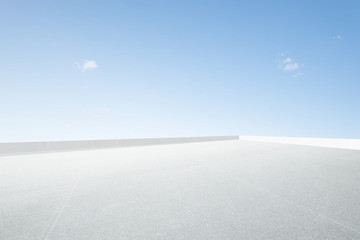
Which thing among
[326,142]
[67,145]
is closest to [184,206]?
[67,145]

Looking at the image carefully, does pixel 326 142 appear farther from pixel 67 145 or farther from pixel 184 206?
pixel 67 145

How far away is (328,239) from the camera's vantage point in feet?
7.52

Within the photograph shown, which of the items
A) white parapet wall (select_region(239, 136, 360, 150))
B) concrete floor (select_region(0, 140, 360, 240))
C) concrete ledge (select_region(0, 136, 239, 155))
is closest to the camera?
concrete floor (select_region(0, 140, 360, 240))

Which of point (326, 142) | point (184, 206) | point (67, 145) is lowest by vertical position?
point (184, 206)

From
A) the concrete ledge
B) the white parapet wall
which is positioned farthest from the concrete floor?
the concrete ledge

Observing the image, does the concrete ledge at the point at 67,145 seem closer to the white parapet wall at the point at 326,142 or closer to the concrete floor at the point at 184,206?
the concrete floor at the point at 184,206

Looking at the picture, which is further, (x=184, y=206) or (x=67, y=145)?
(x=67, y=145)

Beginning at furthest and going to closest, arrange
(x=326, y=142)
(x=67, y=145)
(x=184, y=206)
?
(x=67, y=145) < (x=326, y=142) < (x=184, y=206)

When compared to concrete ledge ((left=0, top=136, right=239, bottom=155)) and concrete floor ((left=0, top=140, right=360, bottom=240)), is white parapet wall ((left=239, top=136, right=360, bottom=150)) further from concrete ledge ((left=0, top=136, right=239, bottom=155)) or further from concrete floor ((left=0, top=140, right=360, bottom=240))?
concrete ledge ((left=0, top=136, right=239, bottom=155))

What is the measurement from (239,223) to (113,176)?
4.04m

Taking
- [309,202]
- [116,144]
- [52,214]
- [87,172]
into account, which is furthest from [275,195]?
[116,144]

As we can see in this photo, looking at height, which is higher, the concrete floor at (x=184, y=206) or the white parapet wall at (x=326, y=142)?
the white parapet wall at (x=326, y=142)

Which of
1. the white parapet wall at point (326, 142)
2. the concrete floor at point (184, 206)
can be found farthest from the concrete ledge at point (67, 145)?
the white parapet wall at point (326, 142)

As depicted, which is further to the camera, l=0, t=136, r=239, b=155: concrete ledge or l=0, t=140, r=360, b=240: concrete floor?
l=0, t=136, r=239, b=155: concrete ledge
